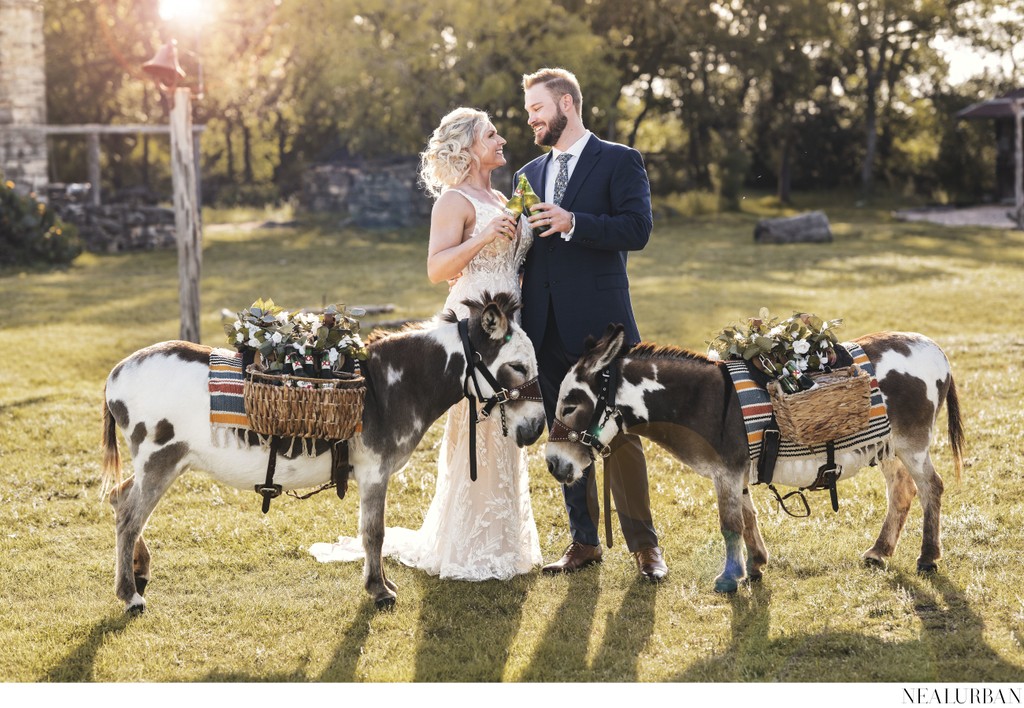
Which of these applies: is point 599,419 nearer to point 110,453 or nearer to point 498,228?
point 498,228

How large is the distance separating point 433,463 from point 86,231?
18948mm

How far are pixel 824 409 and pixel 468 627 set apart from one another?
1.97 m

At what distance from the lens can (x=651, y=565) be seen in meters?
5.52

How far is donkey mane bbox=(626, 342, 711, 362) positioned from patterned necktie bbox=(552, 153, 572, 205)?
0.91 metres

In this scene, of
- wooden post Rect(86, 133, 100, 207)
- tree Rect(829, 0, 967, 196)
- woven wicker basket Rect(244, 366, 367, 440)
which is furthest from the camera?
tree Rect(829, 0, 967, 196)

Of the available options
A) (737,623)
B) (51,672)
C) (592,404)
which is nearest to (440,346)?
(592,404)

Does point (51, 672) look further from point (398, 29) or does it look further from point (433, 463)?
point (398, 29)

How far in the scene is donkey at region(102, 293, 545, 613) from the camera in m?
4.81

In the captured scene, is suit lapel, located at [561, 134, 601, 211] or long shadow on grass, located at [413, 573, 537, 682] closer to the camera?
long shadow on grass, located at [413, 573, 537, 682]

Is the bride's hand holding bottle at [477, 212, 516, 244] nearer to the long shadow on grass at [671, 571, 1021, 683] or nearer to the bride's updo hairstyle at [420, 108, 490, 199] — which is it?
the bride's updo hairstyle at [420, 108, 490, 199]

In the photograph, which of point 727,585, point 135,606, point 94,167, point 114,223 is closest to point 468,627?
point 727,585

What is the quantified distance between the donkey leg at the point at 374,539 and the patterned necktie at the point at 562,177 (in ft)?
5.67

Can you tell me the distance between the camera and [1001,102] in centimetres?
2998

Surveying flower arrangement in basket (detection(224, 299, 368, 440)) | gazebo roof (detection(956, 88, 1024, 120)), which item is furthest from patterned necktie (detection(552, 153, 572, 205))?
gazebo roof (detection(956, 88, 1024, 120))
